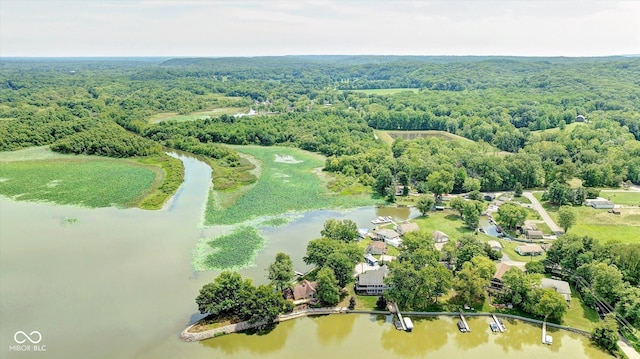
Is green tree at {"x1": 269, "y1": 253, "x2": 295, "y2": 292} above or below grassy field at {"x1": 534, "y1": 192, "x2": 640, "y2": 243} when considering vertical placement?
above

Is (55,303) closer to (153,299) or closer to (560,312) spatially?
(153,299)

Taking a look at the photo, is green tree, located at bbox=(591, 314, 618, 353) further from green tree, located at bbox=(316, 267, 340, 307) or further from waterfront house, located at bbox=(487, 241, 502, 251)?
green tree, located at bbox=(316, 267, 340, 307)

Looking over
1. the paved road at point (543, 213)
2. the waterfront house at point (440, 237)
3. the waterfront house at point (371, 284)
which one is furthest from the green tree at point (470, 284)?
the paved road at point (543, 213)

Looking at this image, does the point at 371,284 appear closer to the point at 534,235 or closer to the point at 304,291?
the point at 304,291

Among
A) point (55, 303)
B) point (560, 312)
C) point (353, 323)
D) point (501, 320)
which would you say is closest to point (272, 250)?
point (353, 323)

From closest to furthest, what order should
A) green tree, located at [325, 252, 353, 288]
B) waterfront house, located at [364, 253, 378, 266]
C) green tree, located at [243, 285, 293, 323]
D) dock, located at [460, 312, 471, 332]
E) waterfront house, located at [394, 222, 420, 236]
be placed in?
green tree, located at [243, 285, 293, 323], dock, located at [460, 312, 471, 332], green tree, located at [325, 252, 353, 288], waterfront house, located at [364, 253, 378, 266], waterfront house, located at [394, 222, 420, 236]

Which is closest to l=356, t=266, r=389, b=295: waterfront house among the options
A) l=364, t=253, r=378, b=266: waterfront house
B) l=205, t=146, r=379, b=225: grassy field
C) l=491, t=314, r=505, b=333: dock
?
l=364, t=253, r=378, b=266: waterfront house
